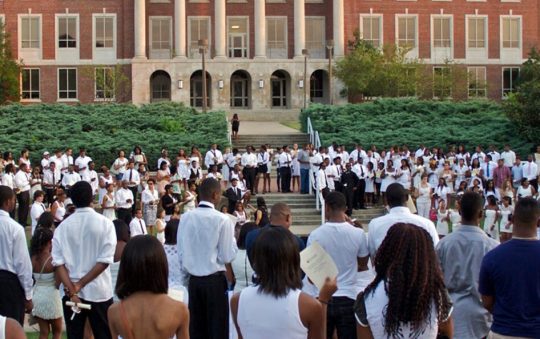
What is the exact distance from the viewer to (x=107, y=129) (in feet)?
147

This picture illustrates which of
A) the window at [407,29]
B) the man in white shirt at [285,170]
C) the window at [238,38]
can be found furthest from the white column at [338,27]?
the man in white shirt at [285,170]

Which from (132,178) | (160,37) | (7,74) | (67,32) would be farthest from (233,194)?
(67,32)

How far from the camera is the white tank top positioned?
6.11 m

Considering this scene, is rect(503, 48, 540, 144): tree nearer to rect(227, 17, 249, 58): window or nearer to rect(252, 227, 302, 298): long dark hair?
rect(227, 17, 249, 58): window

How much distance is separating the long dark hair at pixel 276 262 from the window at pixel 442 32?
66220mm

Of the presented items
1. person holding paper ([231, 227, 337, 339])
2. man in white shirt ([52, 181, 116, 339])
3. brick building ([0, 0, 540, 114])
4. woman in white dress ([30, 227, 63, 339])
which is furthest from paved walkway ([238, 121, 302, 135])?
person holding paper ([231, 227, 337, 339])

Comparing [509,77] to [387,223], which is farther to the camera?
[509,77]

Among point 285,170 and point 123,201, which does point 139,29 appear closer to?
point 285,170

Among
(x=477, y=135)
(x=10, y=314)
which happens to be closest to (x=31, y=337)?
(x=10, y=314)

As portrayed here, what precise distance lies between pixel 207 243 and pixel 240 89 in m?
61.0

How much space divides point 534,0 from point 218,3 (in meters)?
24.2

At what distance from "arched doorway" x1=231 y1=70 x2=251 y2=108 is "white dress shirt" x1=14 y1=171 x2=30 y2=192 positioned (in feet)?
140

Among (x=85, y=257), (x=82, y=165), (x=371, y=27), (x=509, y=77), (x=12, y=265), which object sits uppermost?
(x=371, y=27)

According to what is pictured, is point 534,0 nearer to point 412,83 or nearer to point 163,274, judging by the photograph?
point 412,83
